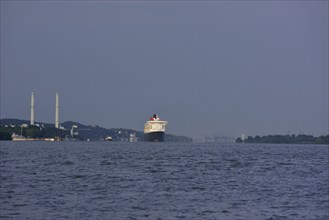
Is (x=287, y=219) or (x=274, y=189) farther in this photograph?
(x=274, y=189)

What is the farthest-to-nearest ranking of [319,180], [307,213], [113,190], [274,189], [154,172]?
[154,172] < [319,180] < [274,189] < [113,190] < [307,213]

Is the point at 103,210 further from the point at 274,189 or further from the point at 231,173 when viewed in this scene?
the point at 231,173

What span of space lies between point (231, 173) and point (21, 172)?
49.5ft

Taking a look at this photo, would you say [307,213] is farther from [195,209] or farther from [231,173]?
[231,173]

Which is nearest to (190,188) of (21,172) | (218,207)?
(218,207)

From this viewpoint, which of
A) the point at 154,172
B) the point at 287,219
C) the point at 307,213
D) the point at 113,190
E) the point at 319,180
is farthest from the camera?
the point at 154,172

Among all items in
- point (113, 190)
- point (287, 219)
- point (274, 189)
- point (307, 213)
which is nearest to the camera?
point (287, 219)

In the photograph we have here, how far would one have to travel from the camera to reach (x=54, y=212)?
1137 inches

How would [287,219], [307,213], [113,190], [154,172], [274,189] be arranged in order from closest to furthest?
[287,219] → [307,213] → [113,190] → [274,189] → [154,172]

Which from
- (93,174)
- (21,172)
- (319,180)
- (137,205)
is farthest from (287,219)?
(21,172)

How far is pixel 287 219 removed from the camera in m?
28.6

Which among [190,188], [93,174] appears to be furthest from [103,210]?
[93,174]

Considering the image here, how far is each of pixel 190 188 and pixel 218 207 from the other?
28.2ft

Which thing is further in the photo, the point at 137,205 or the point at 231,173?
the point at 231,173
